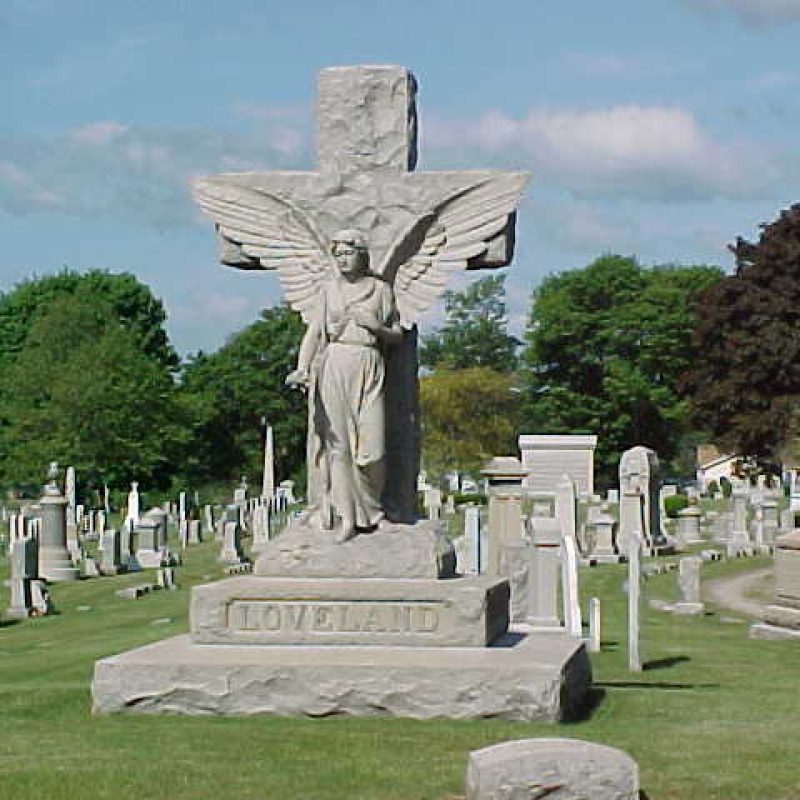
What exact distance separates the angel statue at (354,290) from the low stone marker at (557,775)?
441 centimetres

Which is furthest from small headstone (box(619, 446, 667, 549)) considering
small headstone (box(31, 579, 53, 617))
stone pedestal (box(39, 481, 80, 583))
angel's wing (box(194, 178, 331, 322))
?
angel's wing (box(194, 178, 331, 322))

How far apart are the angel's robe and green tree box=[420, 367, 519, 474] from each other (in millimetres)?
60769

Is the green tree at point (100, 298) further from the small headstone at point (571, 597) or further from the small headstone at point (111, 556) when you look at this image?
the small headstone at point (571, 597)

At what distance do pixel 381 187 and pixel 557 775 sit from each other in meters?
5.95

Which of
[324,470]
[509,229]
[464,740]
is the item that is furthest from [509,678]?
[509,229]

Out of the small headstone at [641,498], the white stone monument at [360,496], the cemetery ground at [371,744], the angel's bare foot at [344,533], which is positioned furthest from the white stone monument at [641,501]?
the angel's bare foot at [344,533]

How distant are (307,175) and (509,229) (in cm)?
151

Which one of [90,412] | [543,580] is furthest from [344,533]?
[90,412]

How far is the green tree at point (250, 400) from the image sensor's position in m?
79.3

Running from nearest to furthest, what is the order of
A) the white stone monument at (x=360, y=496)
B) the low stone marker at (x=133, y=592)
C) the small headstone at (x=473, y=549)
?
the white stone monument at (x=360, y=496)
the small headstone at (x=473, y=549)
the low stone marker at (x=133, y=592)

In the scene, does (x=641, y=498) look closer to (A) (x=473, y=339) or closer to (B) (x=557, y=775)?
(B) (x=557, y=775)

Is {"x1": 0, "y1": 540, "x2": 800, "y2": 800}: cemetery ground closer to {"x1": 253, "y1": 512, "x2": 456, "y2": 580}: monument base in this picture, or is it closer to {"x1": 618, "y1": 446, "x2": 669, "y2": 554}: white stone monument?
{"x1": 253, "y1": 512, "x2": 456, "y2": 580}: monument base

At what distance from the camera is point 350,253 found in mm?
11625

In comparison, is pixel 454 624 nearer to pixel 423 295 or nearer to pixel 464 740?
pixel 464 740
